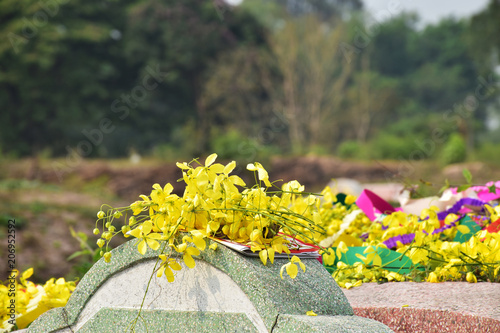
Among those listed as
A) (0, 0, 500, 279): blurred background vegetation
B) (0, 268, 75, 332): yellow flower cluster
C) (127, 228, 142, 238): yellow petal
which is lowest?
(127, 228, 142, 238): yellow petal

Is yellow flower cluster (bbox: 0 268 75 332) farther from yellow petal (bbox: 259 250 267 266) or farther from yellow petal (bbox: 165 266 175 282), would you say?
yellow petal (bbox: 259 250 267 266)

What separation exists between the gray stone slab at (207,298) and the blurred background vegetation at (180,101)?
36.4ft

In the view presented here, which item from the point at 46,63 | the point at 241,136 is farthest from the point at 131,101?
the point at 241,136

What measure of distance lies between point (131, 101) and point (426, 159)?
39.5 ft

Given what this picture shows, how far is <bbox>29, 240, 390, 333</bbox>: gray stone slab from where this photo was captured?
47.1 inches

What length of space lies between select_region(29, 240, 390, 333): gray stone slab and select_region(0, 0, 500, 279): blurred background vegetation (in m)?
11.1

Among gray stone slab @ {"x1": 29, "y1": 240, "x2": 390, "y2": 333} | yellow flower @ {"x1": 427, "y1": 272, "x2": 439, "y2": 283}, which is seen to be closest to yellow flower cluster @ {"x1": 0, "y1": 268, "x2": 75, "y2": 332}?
gray stone slab @ {"x1": 29, "y1": 240, "x2": 390, "y2": 333}

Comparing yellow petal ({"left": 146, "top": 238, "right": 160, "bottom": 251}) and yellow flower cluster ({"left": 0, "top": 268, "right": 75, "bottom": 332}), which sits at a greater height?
yellow flower cluster ({"left": 0, "top": 268, "right": 75, "bottom": 332})

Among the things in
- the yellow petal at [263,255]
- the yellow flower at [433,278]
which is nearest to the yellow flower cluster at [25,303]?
the yellow petal at [263,255]

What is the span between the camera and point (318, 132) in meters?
21.1

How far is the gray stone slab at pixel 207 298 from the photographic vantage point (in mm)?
1197

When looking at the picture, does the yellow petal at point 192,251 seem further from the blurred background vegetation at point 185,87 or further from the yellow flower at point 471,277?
the blurred background vegetation at point 185,87

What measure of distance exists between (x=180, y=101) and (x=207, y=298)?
20309 mm

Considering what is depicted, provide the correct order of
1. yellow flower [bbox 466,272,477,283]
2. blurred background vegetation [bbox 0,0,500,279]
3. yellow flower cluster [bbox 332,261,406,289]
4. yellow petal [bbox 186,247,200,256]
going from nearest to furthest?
yellow petal [bbox 186,247,200,256], yellow flower [bbox 466,272,477,283], yellow flower cluster [bbox 332,261,406,289], blurred background vegetation [bbox 0,0,500,279]
